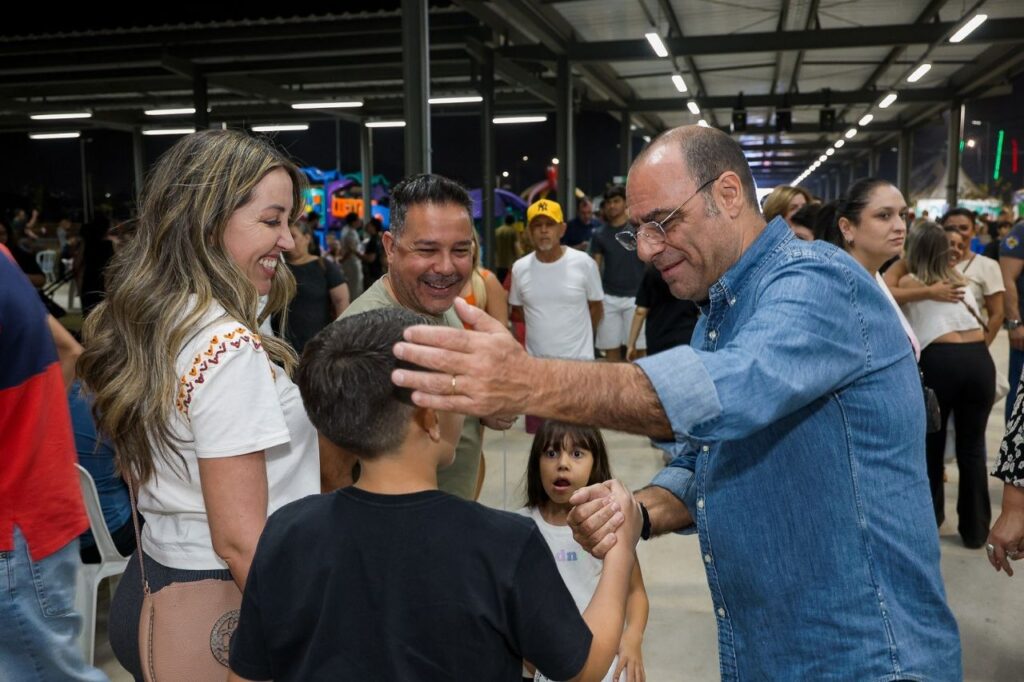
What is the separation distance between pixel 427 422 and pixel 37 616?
3.62 ft

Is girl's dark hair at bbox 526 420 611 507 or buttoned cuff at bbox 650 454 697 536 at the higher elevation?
buttoned cuff at bbox 650 454 697 536

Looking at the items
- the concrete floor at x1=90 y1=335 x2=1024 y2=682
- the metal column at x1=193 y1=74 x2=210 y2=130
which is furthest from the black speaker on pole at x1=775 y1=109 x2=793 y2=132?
the concrete floor at x1=90 y1=335 x2=1024 y2=682

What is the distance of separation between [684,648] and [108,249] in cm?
487

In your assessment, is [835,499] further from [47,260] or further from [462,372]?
[47,260]

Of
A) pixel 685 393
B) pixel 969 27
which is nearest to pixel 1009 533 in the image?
pixel 685 393

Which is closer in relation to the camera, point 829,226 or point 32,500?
point 32,500

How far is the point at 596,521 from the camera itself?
1.58m

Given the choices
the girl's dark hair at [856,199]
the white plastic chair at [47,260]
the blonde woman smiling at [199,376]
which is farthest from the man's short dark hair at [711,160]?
the white plastic chair at [47,260]

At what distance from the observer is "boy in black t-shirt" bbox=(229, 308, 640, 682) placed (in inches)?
48.9

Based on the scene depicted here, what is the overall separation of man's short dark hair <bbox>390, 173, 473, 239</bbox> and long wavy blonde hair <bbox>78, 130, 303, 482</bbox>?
0.67 meters

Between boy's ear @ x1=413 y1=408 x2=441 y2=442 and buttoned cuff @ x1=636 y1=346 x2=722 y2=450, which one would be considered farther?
boy's ear @ x1=413 y1=408 x2=441 y2=442

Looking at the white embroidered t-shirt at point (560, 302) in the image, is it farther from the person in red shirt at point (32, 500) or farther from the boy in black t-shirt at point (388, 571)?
the boy in black t-shirt at point (388, 571)

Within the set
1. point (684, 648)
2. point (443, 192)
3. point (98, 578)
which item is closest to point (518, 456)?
point (684, 648)

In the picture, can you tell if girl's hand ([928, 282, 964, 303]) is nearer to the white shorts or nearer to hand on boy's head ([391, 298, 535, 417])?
the white shorts
